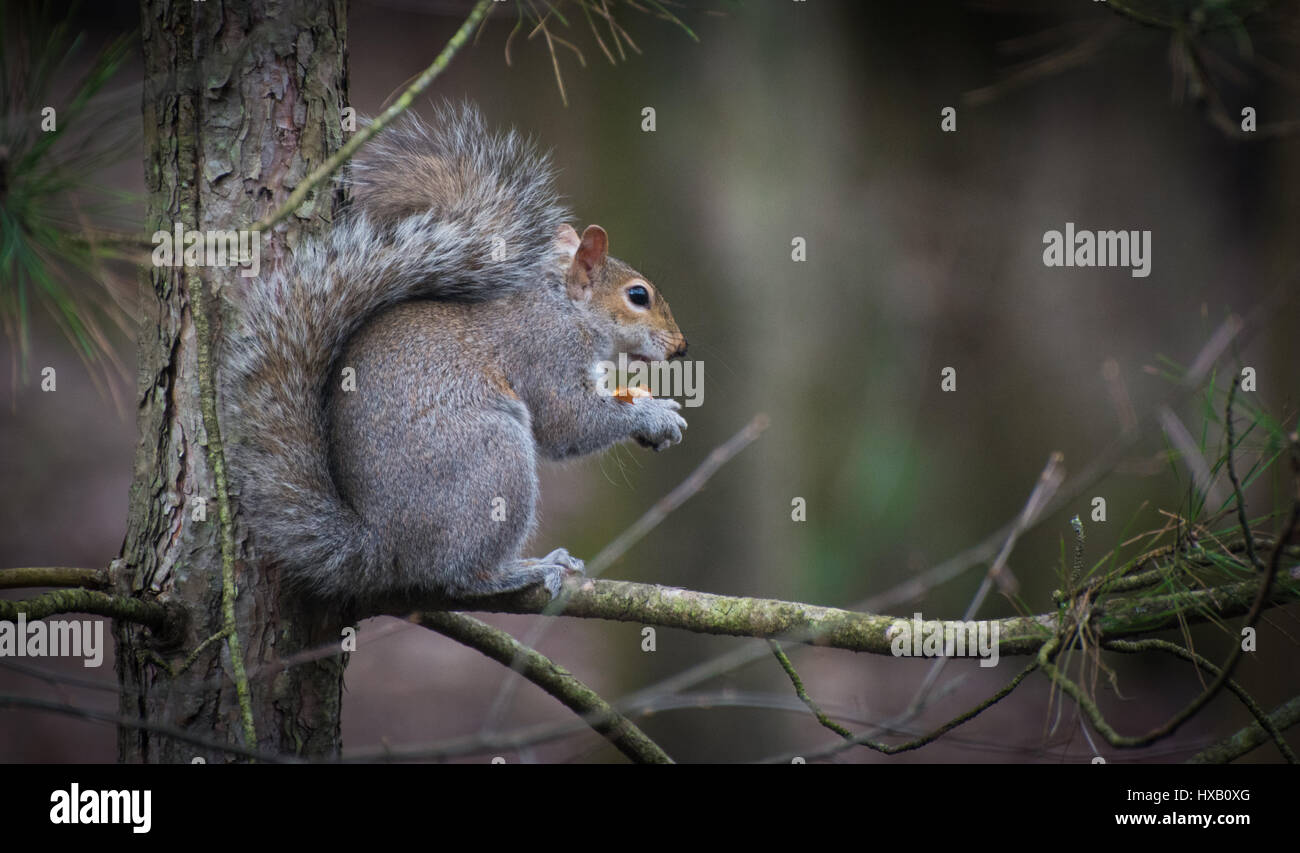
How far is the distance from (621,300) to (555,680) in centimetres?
80

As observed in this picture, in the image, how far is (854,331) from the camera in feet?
9.93

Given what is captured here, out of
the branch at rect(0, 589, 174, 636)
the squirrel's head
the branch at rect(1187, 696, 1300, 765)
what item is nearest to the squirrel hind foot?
the branch at rect(0, 589, 174, 636)

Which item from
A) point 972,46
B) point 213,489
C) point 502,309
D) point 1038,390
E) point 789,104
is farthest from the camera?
point 1038,390

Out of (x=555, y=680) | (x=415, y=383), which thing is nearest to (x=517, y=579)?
(x=555, y=680)

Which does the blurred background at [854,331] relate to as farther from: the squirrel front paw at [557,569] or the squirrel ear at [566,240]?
the squirrel front paw at [557,569]

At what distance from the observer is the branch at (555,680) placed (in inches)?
55.4

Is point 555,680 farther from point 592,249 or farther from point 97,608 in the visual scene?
point 592,249

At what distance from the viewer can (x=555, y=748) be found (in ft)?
10.3

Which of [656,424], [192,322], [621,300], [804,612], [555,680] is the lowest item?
[555,680]

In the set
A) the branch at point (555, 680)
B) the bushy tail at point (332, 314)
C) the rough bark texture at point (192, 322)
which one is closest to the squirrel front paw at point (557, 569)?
the branch at point (555, 680)

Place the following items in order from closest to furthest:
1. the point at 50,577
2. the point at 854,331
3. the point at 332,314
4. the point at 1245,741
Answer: the point at 1245,741 < the point at 50,577 < the point at 332,314 < the point at 854,331

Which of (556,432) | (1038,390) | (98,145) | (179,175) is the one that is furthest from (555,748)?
(98,145)

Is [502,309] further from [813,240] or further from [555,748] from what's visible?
[555,748]
